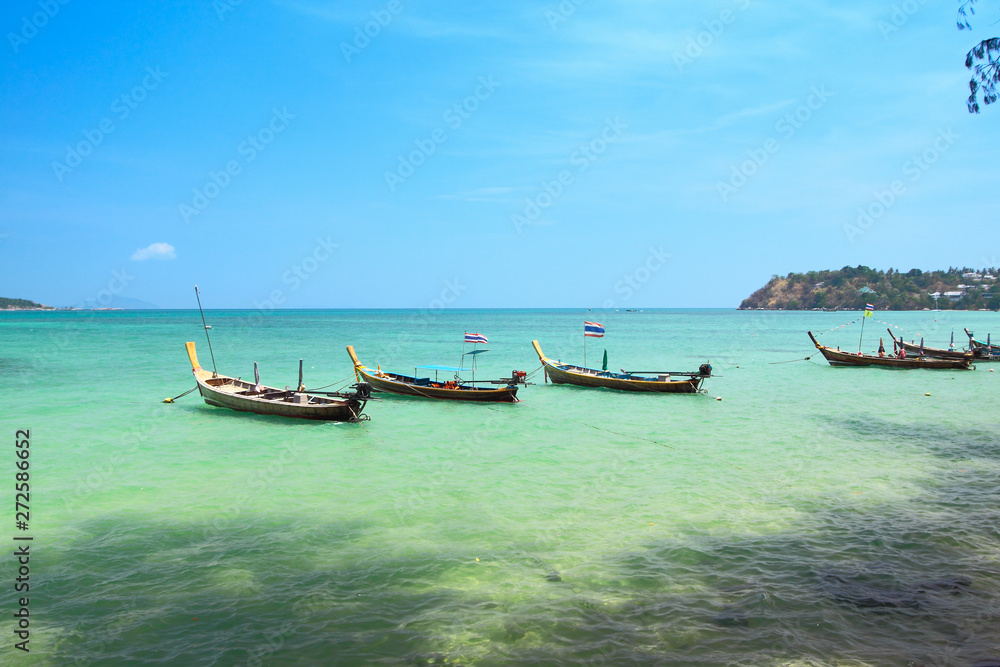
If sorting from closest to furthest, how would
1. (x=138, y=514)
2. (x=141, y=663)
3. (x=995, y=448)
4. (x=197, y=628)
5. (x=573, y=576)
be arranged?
(x=141, y=663), (x=197, y=628), (x=573, y=576), (x=138, y=514), (x=995, y=448)

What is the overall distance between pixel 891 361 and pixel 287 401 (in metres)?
36.5

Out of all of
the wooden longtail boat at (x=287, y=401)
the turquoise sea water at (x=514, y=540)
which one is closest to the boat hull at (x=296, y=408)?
the wooden longtail boat at (x=287, y=401)

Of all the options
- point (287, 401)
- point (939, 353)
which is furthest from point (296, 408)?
point (939, 353)

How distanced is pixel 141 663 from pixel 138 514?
232 inches

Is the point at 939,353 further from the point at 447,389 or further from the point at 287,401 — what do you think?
the point at 287,401

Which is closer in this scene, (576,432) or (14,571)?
(14,571)

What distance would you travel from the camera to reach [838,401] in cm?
2588

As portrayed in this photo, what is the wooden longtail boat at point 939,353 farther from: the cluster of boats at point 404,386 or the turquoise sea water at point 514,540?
the turquoise sea water at point 514,540

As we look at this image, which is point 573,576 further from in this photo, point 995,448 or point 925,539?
point 995,448

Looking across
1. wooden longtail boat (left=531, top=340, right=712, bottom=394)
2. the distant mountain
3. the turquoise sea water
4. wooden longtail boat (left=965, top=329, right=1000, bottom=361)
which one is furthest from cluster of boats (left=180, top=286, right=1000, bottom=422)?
the distant mountain

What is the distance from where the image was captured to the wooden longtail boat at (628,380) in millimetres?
28188

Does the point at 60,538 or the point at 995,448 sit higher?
the point at 995,448

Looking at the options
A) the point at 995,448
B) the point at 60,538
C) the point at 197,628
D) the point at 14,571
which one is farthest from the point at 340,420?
the point at 995,448

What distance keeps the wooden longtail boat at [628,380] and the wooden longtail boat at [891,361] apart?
1200 centimetres
